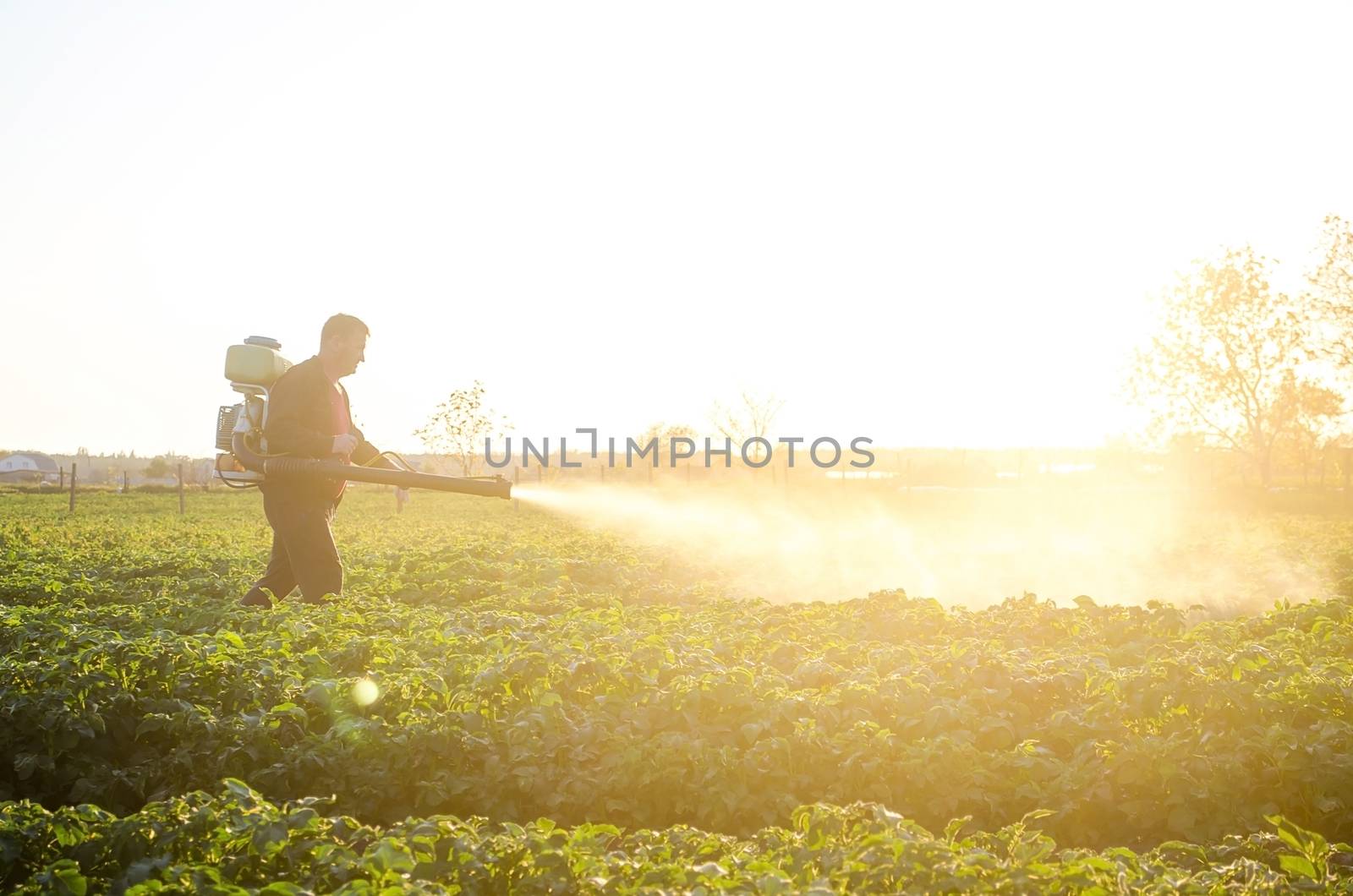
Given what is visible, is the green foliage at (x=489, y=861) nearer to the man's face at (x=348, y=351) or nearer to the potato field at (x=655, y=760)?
the potato field at (x=655, y=760)

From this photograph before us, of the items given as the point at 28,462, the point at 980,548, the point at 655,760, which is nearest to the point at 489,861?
the point at 655,760

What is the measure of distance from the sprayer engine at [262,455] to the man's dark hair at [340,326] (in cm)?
65

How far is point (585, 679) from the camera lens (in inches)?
233

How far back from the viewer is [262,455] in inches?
299

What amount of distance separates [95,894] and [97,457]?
102 metres

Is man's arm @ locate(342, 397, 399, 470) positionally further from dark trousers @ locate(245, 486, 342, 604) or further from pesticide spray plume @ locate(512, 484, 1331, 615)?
pesticide spray plume @ locate(512, 484, 1331, 615)

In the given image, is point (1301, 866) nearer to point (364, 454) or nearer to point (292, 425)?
point (292, 425)

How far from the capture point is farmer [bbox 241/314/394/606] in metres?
7.47

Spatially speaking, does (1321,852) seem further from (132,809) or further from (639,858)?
(132,809)

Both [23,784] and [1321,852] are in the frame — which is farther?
[23,784]

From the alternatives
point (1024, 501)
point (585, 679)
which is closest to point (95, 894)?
point (585, 679)

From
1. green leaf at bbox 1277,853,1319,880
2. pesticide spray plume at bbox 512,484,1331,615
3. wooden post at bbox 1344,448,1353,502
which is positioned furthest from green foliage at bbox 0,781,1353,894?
wooden post at bbox 1344,448,1353,502

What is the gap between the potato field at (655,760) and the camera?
3.46m

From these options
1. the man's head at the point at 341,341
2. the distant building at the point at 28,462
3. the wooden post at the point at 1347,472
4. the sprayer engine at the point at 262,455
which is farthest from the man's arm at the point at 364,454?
the distant building at the point at 28,462
